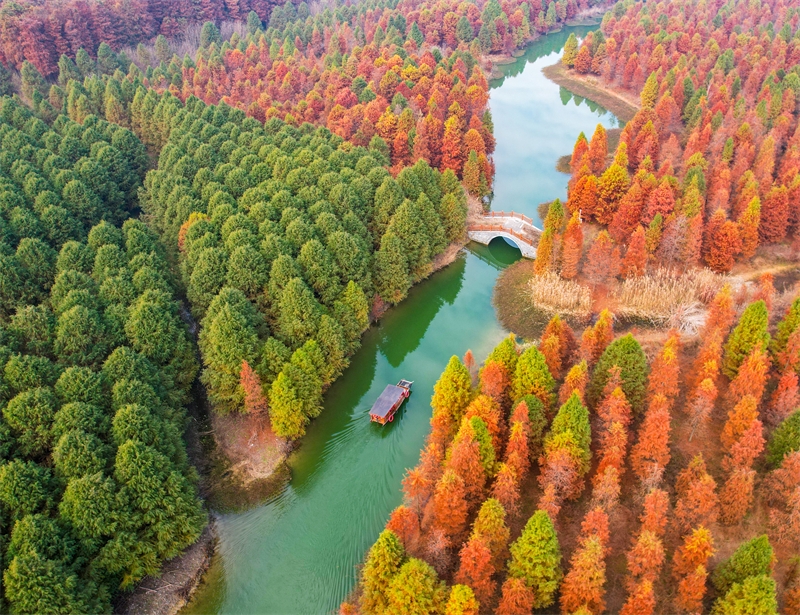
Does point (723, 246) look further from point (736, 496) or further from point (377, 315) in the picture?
point (377, 315)

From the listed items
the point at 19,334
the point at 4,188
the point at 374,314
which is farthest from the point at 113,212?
the point at 374,314

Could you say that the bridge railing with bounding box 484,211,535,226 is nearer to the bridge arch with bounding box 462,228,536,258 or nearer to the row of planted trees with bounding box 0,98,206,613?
the bridge arch with bounding box 462,228,536,258

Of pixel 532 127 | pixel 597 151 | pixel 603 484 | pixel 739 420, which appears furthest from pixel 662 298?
pixel 532 127

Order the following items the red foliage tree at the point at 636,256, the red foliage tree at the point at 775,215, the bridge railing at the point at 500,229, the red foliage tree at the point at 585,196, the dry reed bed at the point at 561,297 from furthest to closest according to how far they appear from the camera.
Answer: the bridge railing at the point at 500,229
the red foliage tree at the point at 585,196
the red foliage tree at the point at 775,215
the red foliage tree at the point at 636,256
the dry reed bed at the point at 561,297

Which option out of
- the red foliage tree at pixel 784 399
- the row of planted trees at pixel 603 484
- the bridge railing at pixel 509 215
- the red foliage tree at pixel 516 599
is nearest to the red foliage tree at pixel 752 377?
the row of planted trees at pixel 603 484

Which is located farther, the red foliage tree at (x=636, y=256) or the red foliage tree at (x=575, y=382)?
the red foliage tree at (x=636, y=256)

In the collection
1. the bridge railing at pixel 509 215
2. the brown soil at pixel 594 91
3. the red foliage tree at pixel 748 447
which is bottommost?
the bridge railing at pixel 509 215

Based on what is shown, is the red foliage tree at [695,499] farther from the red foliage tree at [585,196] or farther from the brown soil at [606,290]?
the red foliage tree at [585,196]
